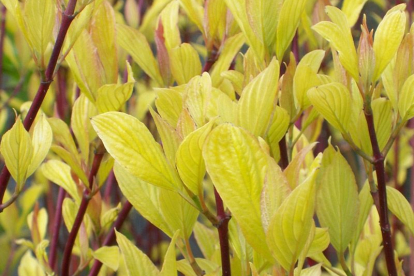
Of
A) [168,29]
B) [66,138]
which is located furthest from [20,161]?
[168,29]

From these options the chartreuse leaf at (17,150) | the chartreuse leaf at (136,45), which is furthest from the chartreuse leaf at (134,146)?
the chartreuse leaf at (136,45)

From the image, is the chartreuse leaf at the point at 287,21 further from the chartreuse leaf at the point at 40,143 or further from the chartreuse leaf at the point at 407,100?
the chartreuse leaf at the point at 40,143

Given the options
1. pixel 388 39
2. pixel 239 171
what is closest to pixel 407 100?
pixel 388 39

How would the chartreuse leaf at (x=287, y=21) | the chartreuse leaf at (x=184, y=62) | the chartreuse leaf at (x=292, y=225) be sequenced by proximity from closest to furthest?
1. the chartreuse leaf at (x=292, y=225)
2. the chartreuse leaf at (x=287, y=21)
3. the chartreuse leaf at (x=184, y=62)

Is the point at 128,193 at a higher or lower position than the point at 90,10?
lower

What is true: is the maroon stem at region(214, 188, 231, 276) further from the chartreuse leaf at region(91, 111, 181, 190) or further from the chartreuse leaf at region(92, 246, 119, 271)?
the chartreuse leaf at region(92, 246, 119, 271)

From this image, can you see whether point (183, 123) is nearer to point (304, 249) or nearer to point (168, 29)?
point (304, 249)
